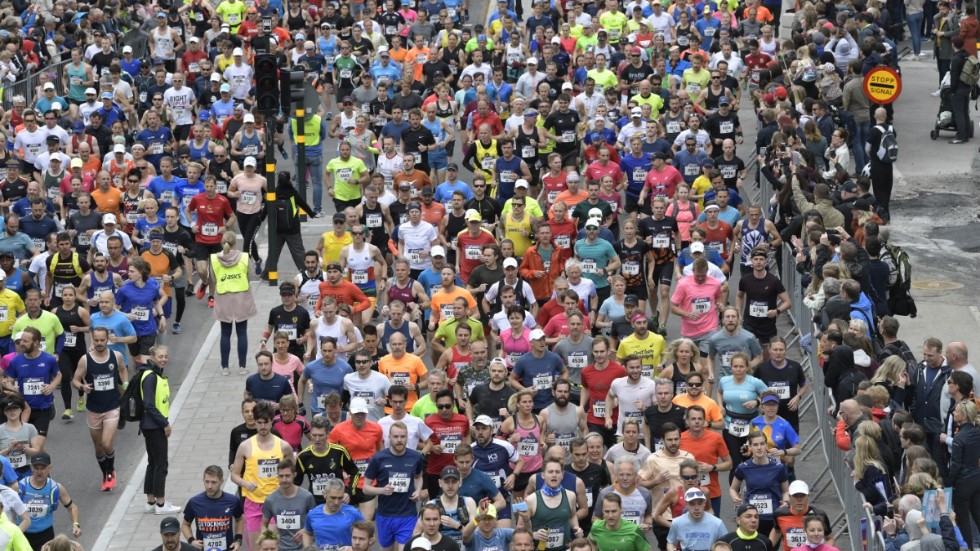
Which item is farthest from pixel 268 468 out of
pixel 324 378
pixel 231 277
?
pixel 231 277

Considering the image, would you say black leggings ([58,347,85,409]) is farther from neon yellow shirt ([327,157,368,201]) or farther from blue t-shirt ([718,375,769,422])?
blue t-shirt ([718,375,769,422])

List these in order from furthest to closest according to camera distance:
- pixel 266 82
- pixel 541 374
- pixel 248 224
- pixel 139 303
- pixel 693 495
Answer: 1. pixel 248 224
2. pixel 266 82
3. pixel 139 303
4. pixel 541 374
5. pixel 693 495

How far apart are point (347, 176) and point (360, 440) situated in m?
8.82

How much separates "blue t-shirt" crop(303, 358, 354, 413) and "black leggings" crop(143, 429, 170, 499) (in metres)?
1.51

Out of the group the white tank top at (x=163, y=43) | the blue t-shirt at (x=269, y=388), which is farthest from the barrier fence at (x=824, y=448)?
the white tank top at (x=163, y=43)

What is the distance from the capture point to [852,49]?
104 feet

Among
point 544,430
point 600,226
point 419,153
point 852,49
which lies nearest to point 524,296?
point 600,226

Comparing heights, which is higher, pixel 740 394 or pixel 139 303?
pixel 740 394

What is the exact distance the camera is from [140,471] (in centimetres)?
2109

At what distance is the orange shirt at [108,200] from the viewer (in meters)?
25.9

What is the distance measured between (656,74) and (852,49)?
423 centimetres

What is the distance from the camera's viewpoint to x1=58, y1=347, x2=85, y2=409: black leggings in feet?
72.5

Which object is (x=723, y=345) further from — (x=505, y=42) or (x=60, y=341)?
(x=505, y=42)

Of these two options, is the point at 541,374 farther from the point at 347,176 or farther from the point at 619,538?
the point at 347,176
